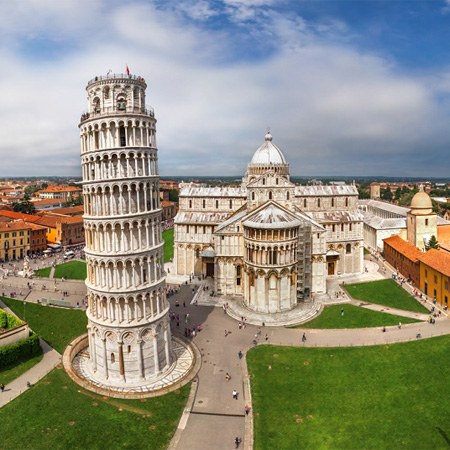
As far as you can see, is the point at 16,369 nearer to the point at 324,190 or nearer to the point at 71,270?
the point at 71,270

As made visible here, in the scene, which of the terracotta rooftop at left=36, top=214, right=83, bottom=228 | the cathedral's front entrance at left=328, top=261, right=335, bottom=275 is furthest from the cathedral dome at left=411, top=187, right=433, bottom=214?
the terracotta rooftop at left=36, top=214, right=83, bottom=228

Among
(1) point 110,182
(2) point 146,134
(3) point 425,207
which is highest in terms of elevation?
(2) point 146,134

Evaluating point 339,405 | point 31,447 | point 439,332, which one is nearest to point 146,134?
point 31,447

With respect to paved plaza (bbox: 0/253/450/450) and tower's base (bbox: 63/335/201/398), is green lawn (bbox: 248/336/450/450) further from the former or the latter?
tower's base (bbox: 63/335/201/398)

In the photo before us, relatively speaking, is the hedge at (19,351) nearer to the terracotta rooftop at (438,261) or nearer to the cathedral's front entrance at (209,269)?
the cathedral's front entrance at (209,269)

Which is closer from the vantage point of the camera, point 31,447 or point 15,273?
point 31,447

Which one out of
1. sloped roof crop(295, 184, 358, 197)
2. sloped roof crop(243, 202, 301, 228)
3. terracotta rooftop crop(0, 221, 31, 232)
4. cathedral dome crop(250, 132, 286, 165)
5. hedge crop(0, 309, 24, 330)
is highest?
cathedral dome crop(250, 132, 286, 165)

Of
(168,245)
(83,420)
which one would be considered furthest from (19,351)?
(168,245)

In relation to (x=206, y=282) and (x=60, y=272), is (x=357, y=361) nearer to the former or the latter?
(x=206, y=282)
